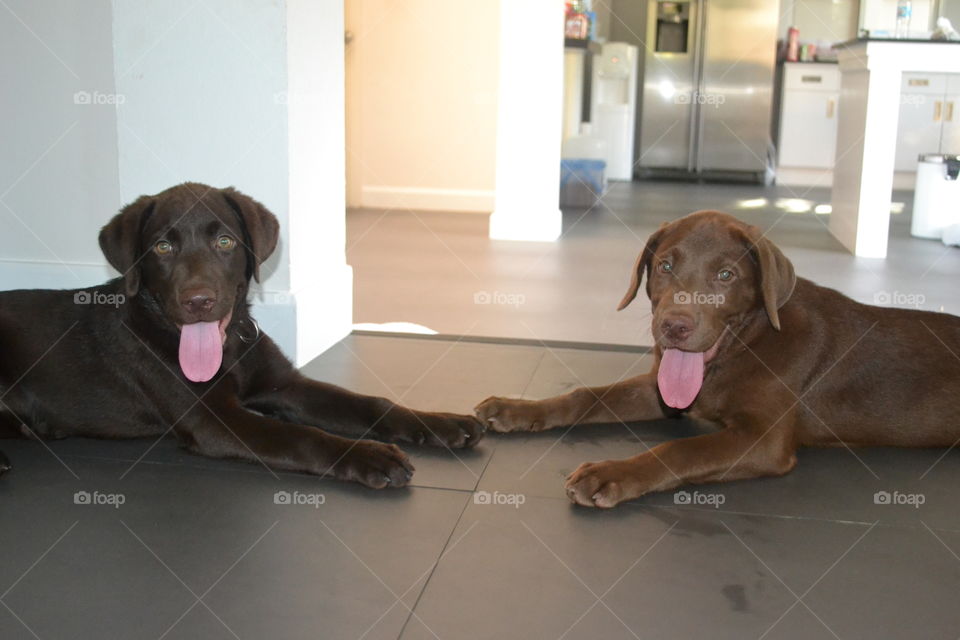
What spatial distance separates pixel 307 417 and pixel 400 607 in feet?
3.60

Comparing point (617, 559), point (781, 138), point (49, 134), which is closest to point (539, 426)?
point (617, 559)

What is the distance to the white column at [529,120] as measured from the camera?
7.16 meters

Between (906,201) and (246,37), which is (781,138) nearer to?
(906,201)

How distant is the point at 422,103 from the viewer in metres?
9.07

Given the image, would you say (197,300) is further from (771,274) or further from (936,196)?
(936,196)

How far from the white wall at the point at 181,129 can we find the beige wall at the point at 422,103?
5.13 m

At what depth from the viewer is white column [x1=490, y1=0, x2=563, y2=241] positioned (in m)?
7.16

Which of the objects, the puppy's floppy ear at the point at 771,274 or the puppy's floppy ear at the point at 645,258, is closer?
the puppy's floppy ear at the point at 771,274
